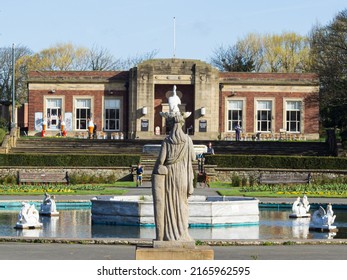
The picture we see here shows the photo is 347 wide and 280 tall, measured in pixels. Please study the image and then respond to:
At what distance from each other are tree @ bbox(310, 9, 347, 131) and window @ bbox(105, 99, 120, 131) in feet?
50.5

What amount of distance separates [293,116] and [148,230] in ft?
148

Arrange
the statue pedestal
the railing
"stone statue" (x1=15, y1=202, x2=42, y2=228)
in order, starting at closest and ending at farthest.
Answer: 1. the statue pedestal
2. "stone statue" (x1=15, y1=202, x2=42, y2=228)
3. the railing

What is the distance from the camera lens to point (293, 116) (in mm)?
69000

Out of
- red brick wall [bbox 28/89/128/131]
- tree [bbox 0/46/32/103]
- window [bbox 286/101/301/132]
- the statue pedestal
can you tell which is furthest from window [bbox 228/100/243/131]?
the statue pedestal

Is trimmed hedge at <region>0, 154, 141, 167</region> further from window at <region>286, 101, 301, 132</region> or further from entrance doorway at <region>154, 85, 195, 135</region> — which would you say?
window at <region>286, 101, 301, 132</region>

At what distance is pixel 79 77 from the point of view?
2702 inches

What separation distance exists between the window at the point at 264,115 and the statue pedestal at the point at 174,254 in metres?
53.7

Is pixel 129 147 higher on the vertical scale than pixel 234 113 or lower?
lower

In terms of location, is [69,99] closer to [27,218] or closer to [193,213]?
[193,213]

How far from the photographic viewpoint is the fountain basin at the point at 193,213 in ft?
85.4

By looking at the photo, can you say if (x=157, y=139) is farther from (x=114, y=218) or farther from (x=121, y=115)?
(x=114, y=218)

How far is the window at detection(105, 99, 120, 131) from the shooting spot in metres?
68.5

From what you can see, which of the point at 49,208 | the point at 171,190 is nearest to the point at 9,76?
the point at 49,208
